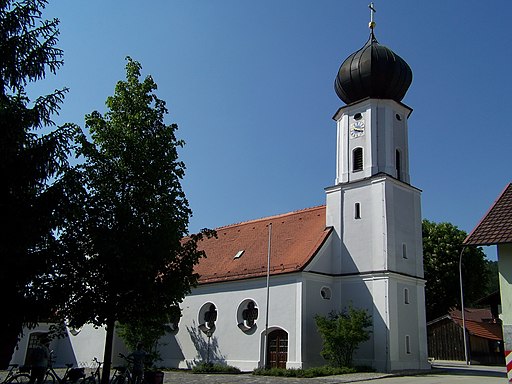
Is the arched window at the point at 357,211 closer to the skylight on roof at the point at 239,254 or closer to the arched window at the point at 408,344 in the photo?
the arched window at the point at 408,344

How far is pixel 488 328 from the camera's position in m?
40.0

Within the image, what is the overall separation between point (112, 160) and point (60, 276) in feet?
9.69

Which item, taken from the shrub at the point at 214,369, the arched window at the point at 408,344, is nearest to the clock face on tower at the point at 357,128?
the arched window at the point at 408,344

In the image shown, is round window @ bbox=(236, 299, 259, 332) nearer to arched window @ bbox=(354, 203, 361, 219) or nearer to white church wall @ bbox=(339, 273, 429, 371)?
white church wall @ bbox=(339, 273, 429, 371)

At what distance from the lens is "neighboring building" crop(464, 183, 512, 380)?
10.9 m

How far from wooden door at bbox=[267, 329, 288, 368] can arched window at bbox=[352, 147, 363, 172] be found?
9283mm

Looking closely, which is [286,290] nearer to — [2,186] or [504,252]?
[504,252]

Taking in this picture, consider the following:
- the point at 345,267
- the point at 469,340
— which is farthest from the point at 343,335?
the point at 469,340

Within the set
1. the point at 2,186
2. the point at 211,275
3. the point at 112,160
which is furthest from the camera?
the point at 211,275

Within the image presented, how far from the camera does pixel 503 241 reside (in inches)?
440

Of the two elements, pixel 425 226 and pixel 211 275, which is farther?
pixel 425 226

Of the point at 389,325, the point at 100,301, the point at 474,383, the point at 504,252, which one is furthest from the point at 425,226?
the point at 100,301

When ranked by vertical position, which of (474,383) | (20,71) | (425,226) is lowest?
(474,383)

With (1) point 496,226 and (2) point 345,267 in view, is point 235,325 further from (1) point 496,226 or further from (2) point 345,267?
(1) point 496,226
